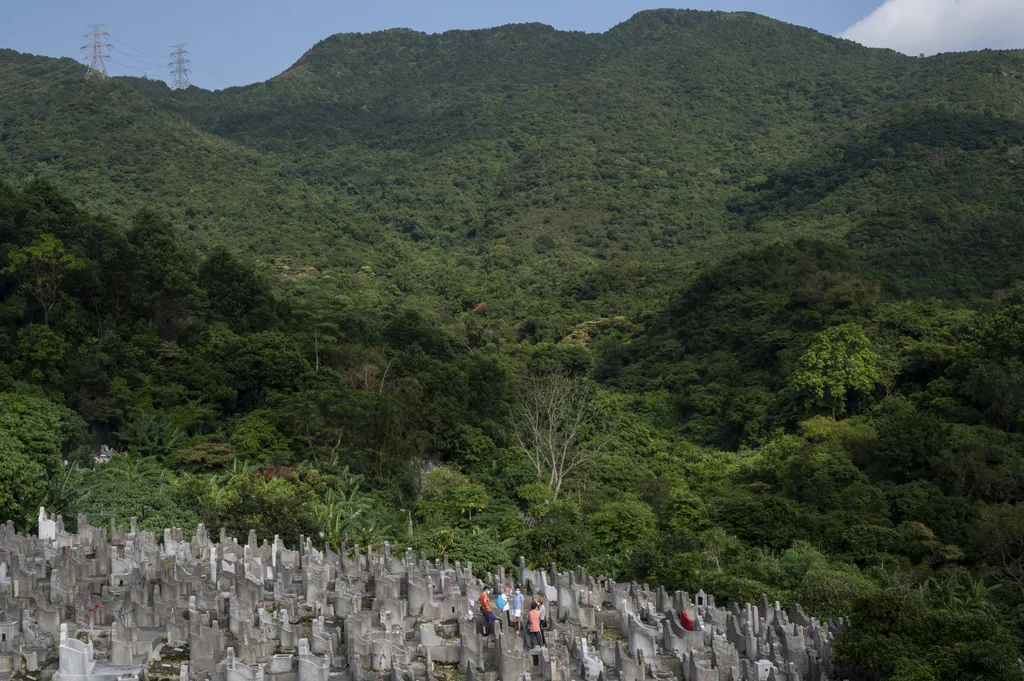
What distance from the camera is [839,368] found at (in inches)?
1602

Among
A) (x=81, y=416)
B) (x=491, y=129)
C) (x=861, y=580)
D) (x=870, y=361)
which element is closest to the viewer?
(x=861, y=580)

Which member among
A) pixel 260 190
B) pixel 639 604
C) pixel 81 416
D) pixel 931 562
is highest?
pixel 260 190

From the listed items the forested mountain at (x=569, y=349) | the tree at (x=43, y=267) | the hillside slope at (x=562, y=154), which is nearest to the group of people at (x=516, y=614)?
the forested mountain at (x=569, y=349)

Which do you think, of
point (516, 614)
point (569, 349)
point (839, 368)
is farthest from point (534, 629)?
point (569, 349)

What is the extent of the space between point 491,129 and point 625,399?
78.9 meters

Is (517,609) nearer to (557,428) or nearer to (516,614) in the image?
(516,614)

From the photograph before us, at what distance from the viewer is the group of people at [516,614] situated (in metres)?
14.0

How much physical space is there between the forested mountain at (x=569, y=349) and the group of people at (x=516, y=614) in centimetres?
407

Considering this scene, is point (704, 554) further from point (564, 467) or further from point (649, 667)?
point (564, 467)

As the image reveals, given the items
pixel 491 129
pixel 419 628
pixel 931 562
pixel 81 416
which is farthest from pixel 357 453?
pixel 491 129

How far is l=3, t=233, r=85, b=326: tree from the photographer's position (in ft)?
121

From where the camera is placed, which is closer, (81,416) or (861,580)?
(861,580)

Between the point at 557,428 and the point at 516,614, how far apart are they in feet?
96.0

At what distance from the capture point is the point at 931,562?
25922 millimetres
